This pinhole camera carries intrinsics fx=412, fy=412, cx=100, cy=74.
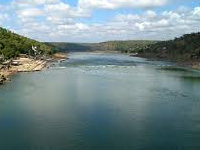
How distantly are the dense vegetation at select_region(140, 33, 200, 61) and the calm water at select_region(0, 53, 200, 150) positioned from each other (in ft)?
213

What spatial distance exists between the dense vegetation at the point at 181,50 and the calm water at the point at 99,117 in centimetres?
6481

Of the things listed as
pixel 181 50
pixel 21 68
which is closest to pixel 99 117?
pixel 21 68

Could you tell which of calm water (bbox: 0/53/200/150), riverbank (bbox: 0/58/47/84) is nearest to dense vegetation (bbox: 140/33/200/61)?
riverbank (bbox: 0/58/47/84)

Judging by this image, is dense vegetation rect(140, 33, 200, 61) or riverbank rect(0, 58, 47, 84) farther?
dense vegetation rect(140, 33, 200, 61)

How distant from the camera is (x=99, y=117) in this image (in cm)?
3706

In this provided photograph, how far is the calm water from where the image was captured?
29531 mm

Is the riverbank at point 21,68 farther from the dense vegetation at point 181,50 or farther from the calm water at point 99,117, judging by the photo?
the dense vegetation at point 181,50

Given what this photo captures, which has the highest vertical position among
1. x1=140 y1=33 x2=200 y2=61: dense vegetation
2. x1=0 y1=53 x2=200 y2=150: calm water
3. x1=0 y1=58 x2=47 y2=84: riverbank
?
x1=140 y1=33 x2=200 y2=61: dense vegetation

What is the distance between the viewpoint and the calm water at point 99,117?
29531 millimetres

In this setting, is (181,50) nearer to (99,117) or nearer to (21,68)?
(21,68)

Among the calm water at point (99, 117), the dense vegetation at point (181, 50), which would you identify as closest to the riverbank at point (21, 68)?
the calm water at point (99, 117)

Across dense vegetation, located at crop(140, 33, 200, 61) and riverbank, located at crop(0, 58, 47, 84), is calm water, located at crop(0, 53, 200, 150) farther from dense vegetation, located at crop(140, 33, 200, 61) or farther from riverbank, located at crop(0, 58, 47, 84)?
dense vegetation, located at crop(140, 33, 200, 61)

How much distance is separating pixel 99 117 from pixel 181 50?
105268mm

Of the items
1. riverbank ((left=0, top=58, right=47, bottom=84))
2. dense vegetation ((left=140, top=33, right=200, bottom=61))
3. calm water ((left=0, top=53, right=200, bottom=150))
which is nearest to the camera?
calm water ((left=0, top=53, right=200, bottom=150))
